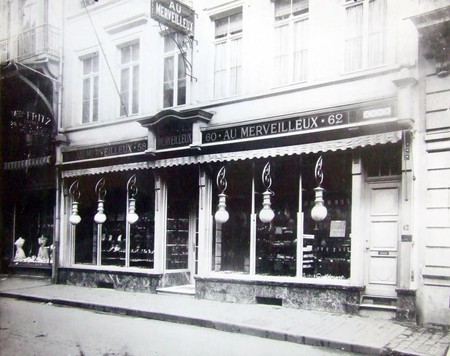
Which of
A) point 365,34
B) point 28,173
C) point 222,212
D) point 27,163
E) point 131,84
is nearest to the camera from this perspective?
point 365,34

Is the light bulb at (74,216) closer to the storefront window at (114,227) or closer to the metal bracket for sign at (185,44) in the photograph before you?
the storefront window at (114,227)

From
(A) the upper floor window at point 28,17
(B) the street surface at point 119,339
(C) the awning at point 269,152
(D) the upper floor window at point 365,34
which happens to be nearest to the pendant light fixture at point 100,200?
(C) the awning at point 269,152

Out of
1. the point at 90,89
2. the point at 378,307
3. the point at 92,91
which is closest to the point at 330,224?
the point at 378,307

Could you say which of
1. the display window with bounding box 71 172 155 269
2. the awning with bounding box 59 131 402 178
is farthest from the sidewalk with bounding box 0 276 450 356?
the awning with bounding box 59 131 402 178

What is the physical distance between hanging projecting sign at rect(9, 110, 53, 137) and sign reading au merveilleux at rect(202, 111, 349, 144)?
6203 mm

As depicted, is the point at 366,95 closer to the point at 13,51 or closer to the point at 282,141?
the point at 282,141

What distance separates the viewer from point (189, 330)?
8742mm

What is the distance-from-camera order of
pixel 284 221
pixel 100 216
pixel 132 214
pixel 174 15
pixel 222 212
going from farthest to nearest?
pixel 100 216, pixel 132 214, pixel 174 15, pixel 222 212, pixel 284 221

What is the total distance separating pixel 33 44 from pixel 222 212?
29.7 ft

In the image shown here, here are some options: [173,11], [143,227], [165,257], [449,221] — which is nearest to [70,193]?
[143,227]

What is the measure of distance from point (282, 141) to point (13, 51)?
34.3 ft

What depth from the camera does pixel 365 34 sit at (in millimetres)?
9695

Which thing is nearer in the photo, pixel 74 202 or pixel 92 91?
pixel 74 202

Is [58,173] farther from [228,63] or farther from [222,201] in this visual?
[228,63]
